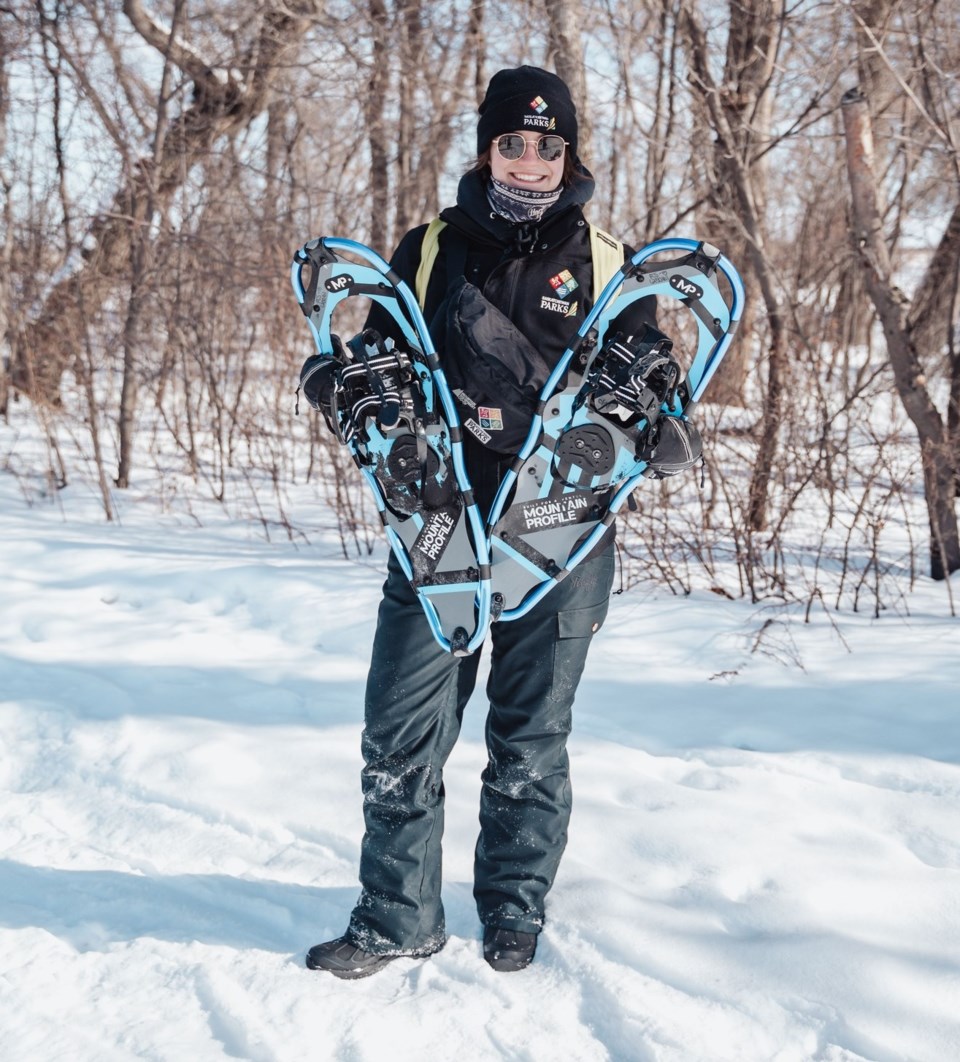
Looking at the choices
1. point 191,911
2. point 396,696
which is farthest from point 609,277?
point 191,911

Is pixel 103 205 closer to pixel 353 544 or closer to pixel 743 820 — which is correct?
pixel 353 544

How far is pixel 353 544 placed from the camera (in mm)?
6316

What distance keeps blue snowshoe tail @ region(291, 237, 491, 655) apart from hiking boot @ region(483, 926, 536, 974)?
26.7 inches

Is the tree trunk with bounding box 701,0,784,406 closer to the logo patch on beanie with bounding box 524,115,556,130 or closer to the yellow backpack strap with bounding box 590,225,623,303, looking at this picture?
the yellow backpack strap with bounding box 590,225,623,303

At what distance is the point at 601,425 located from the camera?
245 cm

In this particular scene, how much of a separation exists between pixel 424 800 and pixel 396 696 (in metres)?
0.25

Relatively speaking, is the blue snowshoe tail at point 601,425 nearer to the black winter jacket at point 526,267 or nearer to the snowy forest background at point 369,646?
the black winter jacket at point 526,267

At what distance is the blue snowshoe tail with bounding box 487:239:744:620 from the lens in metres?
2.30

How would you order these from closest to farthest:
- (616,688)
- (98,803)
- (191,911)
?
(191,911)
(98,803)
(616,688)

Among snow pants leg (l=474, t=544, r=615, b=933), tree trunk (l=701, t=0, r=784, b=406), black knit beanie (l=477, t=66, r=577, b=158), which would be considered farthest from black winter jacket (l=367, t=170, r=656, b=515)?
tree trunk (l=701, t=0, r=784, b=406)

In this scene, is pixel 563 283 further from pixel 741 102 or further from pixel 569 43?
pixel 741 102

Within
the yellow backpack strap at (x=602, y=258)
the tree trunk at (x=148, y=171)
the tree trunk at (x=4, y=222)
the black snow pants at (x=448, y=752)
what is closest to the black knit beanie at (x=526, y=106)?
the yellow backpack strap at (x=602, y=258)

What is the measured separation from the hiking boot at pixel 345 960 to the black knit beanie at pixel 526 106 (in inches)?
72.6

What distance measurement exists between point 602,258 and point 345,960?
5.51 feet
